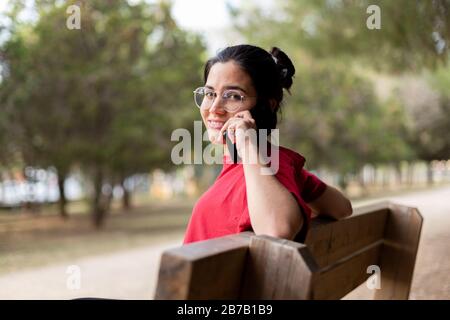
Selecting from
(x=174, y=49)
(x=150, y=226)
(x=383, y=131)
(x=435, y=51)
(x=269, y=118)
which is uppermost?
(x=174, y=49)

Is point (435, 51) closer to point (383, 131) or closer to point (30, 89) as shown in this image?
point (30, 89)

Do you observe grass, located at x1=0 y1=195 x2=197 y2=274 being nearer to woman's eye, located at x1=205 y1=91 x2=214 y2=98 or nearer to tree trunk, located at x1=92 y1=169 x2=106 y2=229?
tree trunk, located at x1=92 y1=169 x2=106 y2=229

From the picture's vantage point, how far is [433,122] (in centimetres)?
1788

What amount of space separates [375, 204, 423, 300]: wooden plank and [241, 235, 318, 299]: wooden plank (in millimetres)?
1121

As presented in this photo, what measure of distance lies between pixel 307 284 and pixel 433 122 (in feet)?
61.2

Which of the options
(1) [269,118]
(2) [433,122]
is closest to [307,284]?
(1) [269,118]

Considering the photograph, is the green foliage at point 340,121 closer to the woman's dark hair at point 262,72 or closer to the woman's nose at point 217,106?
the woman's dark hair at point 262,72

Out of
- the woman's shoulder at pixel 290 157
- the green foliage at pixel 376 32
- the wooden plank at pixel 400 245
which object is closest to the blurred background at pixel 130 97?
the green foliage at pixel 376 32

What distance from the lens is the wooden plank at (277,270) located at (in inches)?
30.5

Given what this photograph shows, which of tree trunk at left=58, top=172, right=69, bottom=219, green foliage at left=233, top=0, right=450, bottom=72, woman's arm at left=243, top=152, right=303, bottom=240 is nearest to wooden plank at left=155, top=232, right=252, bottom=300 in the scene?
woman's arm at left=243, top=152, right=303, bottom=240

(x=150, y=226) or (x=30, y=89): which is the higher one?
(x=30, y=89)

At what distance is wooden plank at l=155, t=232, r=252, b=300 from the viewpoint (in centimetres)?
71

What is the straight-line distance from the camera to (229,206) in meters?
1.17
